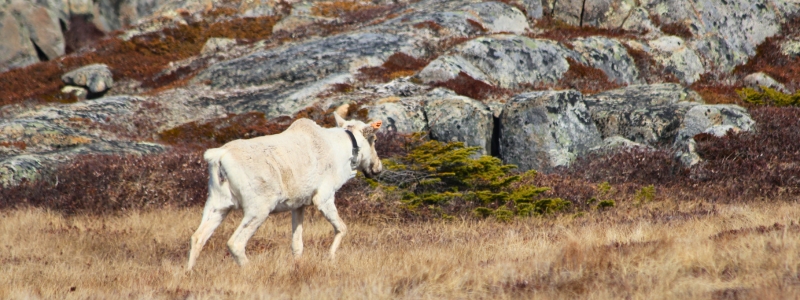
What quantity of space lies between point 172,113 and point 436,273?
18.1m

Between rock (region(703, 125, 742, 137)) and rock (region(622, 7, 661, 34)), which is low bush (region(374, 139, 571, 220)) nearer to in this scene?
rock (region(703, 125, 742, 137))

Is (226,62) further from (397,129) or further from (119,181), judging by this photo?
(119,181)

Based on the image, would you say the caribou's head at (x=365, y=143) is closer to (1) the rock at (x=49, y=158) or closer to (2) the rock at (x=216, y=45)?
(1) the rock at (x=49, y=158)

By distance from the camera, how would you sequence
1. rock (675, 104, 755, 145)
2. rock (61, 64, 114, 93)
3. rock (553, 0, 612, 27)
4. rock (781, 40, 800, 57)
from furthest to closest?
rock (553, 0, 612, 27)
rock (781, 40, 800, 57)
rock (61, 64, 114, 93)
rock (675, 104, 755, 145)

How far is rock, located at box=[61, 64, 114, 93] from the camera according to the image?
30.1 metres

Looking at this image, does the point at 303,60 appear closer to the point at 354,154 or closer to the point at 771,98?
the point at 771,98

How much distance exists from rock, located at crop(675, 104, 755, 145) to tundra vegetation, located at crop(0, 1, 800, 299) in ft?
1.11

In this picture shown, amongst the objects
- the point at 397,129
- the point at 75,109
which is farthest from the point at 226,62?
the point at 397,129

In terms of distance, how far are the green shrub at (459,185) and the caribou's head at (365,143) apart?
9.54 feet

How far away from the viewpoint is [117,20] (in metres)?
50.0

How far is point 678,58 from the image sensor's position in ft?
94.6

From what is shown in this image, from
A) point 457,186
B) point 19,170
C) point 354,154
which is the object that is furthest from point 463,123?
point 19,170

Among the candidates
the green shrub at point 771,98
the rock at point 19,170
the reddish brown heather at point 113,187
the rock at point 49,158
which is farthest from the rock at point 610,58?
the rock at point 19,170

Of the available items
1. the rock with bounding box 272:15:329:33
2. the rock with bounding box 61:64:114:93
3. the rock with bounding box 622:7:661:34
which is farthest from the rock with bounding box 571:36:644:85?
the rock with bounding box 61:64:114:93
